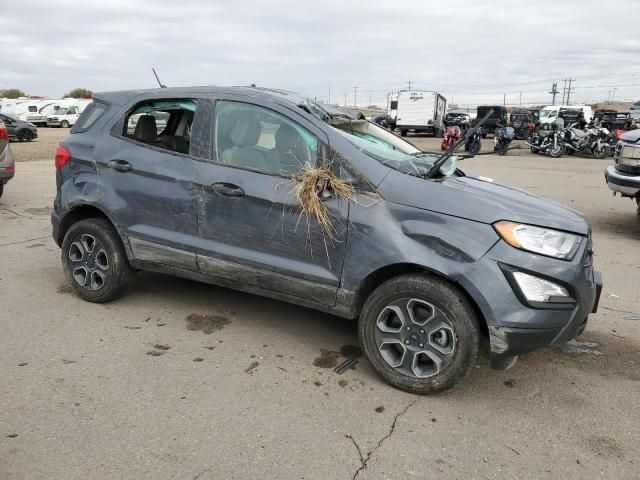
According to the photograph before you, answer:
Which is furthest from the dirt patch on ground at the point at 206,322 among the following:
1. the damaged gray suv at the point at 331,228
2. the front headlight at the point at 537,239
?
the front headlight at the point at 537,239

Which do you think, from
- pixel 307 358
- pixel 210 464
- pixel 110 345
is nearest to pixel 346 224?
pixel 307 358

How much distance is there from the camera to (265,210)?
369cm

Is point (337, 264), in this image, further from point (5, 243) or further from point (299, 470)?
point (5, 243)

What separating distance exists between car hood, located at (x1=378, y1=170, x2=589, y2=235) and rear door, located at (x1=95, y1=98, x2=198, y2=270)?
59.2 inches

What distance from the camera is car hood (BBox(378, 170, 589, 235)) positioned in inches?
127

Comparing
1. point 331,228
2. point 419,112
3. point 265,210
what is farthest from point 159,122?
point 419,112

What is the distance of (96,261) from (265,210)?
1.75 metres

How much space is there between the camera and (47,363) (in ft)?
11.9

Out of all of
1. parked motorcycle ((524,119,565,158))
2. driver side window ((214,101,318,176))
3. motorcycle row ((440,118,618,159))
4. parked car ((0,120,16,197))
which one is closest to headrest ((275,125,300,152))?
driver side window ((214,101,318,176))

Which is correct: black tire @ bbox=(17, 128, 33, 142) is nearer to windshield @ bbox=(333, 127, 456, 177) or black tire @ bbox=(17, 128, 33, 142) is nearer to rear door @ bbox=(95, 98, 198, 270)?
rear door @ bbox=(95, 98, 198, 270)

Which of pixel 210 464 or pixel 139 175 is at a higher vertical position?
pixel 139 175

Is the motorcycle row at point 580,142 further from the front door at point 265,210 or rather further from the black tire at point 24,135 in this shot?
the black tire at point 24,135

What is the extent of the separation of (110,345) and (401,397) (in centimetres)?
206

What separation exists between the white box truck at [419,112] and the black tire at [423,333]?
35.8 metres
